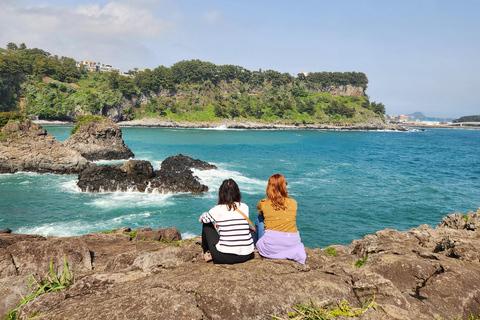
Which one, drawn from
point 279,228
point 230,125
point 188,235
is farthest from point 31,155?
point 230,125

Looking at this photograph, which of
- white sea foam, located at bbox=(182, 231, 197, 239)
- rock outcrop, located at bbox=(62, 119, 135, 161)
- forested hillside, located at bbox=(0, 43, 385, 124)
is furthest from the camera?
forested hillside, located at bbox=(0, 43, 385, 124)

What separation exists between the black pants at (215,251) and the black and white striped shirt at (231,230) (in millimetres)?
71

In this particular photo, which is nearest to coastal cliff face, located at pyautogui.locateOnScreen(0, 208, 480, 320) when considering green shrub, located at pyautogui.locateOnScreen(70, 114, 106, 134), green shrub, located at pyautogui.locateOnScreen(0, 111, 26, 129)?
green shrub, located at pyautogui.locateOnScreen(0, 111, 26, 129)

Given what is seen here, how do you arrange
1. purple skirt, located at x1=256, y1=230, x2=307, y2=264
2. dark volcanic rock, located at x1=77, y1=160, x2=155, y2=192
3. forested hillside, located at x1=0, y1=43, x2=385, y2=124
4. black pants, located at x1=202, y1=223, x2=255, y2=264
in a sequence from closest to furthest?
black pants, located at x1=202, y1=223, x2=255, y2=264 < purple skirt, located at x1=256, y1=230, x2=307, y2=264 < dark volcanic rock, located at x1=77, y1=160, x2=155, y2=192 < forested hillside, located at x1=0, y1=43, x2=385, y2=124

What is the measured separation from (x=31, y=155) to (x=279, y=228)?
112ft

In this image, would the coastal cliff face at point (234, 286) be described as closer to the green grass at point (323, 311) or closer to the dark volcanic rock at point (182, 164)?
the green grass at point (323, 311)

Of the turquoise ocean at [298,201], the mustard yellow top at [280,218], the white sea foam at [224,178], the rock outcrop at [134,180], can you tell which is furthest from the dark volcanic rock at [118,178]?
the mustard yellow top at [280,218]

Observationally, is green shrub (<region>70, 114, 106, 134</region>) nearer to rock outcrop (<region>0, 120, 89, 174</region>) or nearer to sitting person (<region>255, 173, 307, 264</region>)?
rock outcrop (<region>0, 120, 89, 174</region>)

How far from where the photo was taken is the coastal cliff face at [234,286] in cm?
344

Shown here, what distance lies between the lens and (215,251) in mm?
4918

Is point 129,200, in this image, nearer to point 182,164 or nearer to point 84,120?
point 182,164

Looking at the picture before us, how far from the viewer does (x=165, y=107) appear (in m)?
134

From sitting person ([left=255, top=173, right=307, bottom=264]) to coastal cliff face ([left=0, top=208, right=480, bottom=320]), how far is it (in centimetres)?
23

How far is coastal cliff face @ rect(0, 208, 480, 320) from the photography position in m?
3.44
